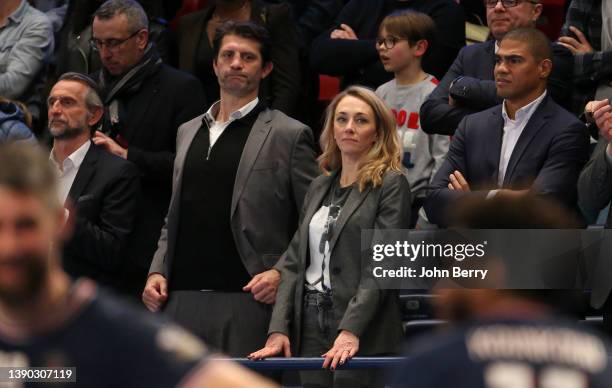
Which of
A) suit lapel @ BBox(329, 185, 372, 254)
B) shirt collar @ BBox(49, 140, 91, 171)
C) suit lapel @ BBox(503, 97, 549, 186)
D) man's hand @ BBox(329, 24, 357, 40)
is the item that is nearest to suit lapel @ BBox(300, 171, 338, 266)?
suit lapel @ BBox(329, 185, 372, 254)

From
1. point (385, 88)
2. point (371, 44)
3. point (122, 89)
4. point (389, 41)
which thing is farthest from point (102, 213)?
point (371, 44)

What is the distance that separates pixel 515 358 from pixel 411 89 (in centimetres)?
567

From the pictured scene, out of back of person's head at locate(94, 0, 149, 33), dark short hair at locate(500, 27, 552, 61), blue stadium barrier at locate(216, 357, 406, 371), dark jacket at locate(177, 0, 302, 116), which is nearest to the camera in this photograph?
blue stadium barrier at locate(216, 357, 406, 371)

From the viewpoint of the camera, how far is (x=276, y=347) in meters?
7.17

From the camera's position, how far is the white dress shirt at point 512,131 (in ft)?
24.2

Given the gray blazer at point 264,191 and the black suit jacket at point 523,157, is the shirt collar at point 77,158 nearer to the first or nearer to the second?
the gray blazer at point 264,191

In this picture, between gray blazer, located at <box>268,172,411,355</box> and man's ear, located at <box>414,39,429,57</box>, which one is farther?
man's ear, located at <box>414,39,429,57</box>

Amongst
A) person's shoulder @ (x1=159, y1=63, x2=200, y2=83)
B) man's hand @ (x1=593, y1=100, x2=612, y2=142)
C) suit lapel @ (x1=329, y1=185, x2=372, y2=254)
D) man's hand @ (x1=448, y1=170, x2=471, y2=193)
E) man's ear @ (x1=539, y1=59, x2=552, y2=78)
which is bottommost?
suit lapel @ (x1=329, y1=185, x2=372, y2=254)

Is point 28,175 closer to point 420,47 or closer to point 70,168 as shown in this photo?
point 70,168

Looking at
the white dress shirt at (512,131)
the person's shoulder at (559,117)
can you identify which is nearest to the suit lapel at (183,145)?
the white dress shirt at (512,131)

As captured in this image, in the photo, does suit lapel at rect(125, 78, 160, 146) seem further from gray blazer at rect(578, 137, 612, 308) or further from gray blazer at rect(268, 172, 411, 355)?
gray blazer at rect(578, 137, 612, 308)

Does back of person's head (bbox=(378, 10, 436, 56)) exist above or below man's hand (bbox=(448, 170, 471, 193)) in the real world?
above

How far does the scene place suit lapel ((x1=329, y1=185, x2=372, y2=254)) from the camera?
7.24 m

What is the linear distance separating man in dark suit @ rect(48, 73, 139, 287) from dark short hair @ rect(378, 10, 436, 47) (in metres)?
1.98
